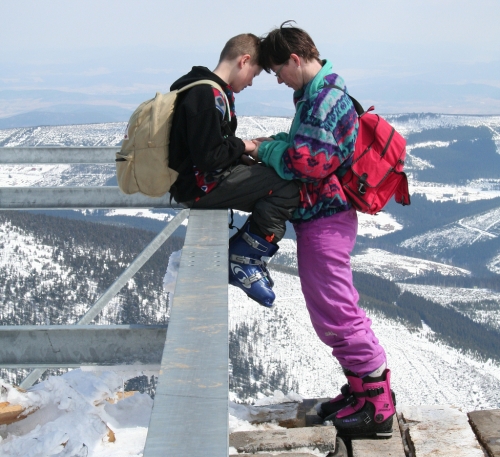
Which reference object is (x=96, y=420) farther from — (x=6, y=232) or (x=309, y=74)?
(x=6, y=232)

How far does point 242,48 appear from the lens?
4457 millimetres

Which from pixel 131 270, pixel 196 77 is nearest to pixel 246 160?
pixel 196 77

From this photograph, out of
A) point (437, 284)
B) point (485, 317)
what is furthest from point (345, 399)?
point (437, 284)

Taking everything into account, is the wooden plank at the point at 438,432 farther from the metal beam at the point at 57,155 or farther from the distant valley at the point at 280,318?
the distant valley at the point at 280,318

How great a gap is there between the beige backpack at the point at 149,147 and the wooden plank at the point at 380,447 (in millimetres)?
2250

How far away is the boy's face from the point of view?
4.43 meters

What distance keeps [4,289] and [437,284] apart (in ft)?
387

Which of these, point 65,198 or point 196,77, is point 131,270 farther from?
point 196,77

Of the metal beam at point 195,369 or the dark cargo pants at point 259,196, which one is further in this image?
the dark cargo pants at point 259,196

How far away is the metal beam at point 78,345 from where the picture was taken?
3.27 metres

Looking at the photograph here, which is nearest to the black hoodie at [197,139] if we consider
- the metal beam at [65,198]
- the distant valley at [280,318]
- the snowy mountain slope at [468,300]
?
the metal beam at [65,198]

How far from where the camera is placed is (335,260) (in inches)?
170

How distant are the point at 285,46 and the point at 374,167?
109 cm

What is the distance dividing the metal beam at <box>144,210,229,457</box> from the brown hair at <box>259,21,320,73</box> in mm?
1946
